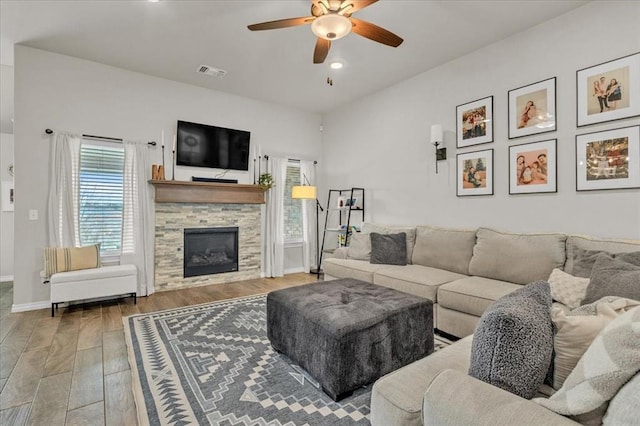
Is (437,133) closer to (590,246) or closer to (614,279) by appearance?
(590,246)

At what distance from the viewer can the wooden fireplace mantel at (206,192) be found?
4.41m

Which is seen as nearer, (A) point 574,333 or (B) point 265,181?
(A) point 574,333

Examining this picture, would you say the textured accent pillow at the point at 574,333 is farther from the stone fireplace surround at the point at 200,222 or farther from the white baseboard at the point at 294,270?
the white baseboard at the point at 294,270

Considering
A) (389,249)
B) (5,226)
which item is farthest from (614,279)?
(5,226)


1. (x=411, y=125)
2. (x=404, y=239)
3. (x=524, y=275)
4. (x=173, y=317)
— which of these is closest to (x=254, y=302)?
(x=173, y=317)

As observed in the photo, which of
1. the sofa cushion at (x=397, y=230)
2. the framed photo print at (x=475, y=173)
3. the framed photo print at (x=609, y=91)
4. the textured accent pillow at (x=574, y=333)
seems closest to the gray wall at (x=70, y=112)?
the sofa cushion at (x=397, y=230)

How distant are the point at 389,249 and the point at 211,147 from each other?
10.2ft

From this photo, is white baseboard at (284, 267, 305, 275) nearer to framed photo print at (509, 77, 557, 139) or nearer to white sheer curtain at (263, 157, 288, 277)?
white sheer curtain at (263, 157, 288, 277)

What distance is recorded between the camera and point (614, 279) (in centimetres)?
190

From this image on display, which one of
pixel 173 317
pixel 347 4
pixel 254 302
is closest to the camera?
pixel 347 4

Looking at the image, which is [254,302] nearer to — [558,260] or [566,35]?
[558,260]

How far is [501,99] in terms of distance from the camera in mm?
3465

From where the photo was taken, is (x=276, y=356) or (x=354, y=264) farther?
(x=354, y=264)

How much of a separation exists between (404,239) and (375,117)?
2122 mm
